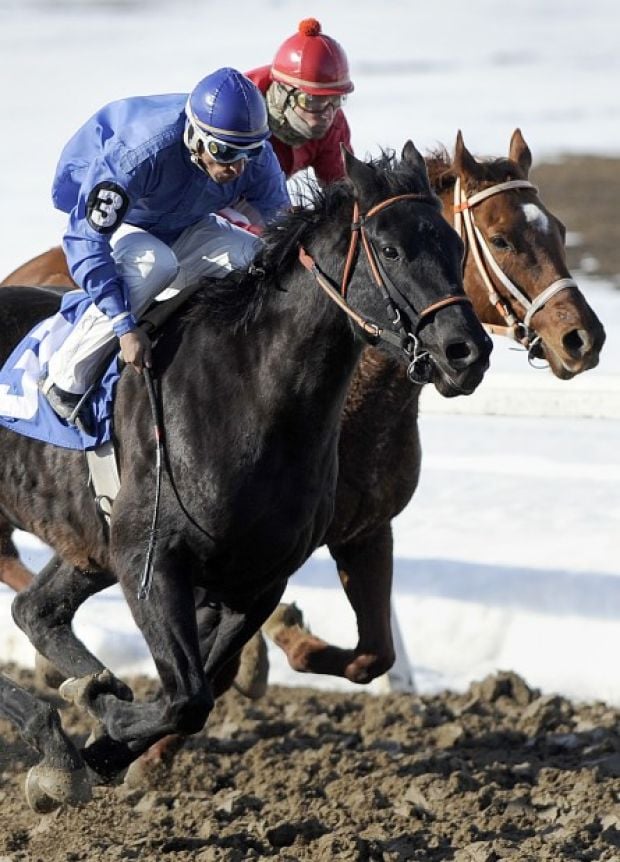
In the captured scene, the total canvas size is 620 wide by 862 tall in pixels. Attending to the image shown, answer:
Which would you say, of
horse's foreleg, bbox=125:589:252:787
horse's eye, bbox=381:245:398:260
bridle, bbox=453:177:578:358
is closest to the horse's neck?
bridle, bbox=453:177:578:358

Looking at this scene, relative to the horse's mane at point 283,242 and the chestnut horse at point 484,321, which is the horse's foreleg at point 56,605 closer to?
the chestnut horse at point 484,321

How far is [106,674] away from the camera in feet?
15.5

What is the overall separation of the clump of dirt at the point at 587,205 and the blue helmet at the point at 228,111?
8238 mm

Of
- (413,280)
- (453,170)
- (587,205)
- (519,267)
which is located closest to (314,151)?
(453,170)

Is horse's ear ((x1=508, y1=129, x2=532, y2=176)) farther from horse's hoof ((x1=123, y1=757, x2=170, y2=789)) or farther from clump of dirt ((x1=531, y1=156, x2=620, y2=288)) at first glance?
clump of dirt ((x1=531, y1=156, x2=620, y2=288))

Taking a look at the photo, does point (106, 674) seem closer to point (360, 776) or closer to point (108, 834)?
point (108, 834)

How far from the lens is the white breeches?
466cm

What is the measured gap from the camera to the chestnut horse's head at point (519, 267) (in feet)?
17.1

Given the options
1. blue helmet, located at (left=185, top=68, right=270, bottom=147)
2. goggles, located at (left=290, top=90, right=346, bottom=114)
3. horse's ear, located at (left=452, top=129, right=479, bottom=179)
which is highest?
blue helmet, located at (left=185, top=68, right=270, bottom=147)

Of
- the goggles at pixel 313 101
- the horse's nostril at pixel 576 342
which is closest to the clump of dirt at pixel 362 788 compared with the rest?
the horse's nostril at pixel 576 342

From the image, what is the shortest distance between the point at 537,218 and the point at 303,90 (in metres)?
1.01

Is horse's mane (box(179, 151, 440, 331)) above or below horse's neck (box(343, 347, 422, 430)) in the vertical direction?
above

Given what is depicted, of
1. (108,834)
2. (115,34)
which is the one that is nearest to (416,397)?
(108,834)

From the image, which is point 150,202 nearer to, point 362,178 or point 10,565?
point 362,178
